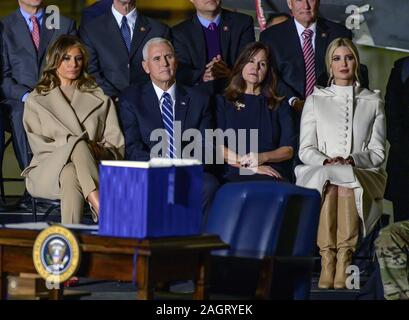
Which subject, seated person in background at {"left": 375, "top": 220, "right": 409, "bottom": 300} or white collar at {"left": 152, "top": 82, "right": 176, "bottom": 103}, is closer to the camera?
seated person in background at {"left": 375, "top": 220, "right": 409, "bottom": 300}

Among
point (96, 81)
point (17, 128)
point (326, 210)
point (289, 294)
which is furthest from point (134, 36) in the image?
point (289, 294)

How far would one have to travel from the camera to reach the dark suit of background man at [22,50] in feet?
28.3

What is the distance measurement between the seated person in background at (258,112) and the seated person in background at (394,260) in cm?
139

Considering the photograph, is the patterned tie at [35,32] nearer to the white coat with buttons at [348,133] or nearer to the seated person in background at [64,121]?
the seated person in background at [64,121]

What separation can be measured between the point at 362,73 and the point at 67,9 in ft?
6.53

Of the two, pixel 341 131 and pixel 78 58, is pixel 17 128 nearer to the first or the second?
pixel 78 58

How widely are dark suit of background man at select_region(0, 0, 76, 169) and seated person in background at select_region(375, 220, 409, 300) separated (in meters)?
2.52

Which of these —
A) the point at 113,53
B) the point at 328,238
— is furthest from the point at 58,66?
the point at 328,238

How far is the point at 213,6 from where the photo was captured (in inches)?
349

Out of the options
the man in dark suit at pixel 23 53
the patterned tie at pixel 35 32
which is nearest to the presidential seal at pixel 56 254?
the man in dark suit at pixel 23 53

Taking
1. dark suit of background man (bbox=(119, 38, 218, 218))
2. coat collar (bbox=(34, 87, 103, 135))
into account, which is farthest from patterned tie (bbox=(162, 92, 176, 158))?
coat collar (bbox=(34, 87, 103, 135))

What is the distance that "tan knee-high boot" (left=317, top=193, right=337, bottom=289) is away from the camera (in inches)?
321

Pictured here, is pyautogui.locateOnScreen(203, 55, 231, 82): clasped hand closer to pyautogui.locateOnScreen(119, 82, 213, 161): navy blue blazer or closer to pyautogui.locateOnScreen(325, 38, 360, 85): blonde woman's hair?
pyautogui.locateOnScreen(119, 82, 213, 161): navy blue blazer

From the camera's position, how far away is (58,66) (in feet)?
27.5
